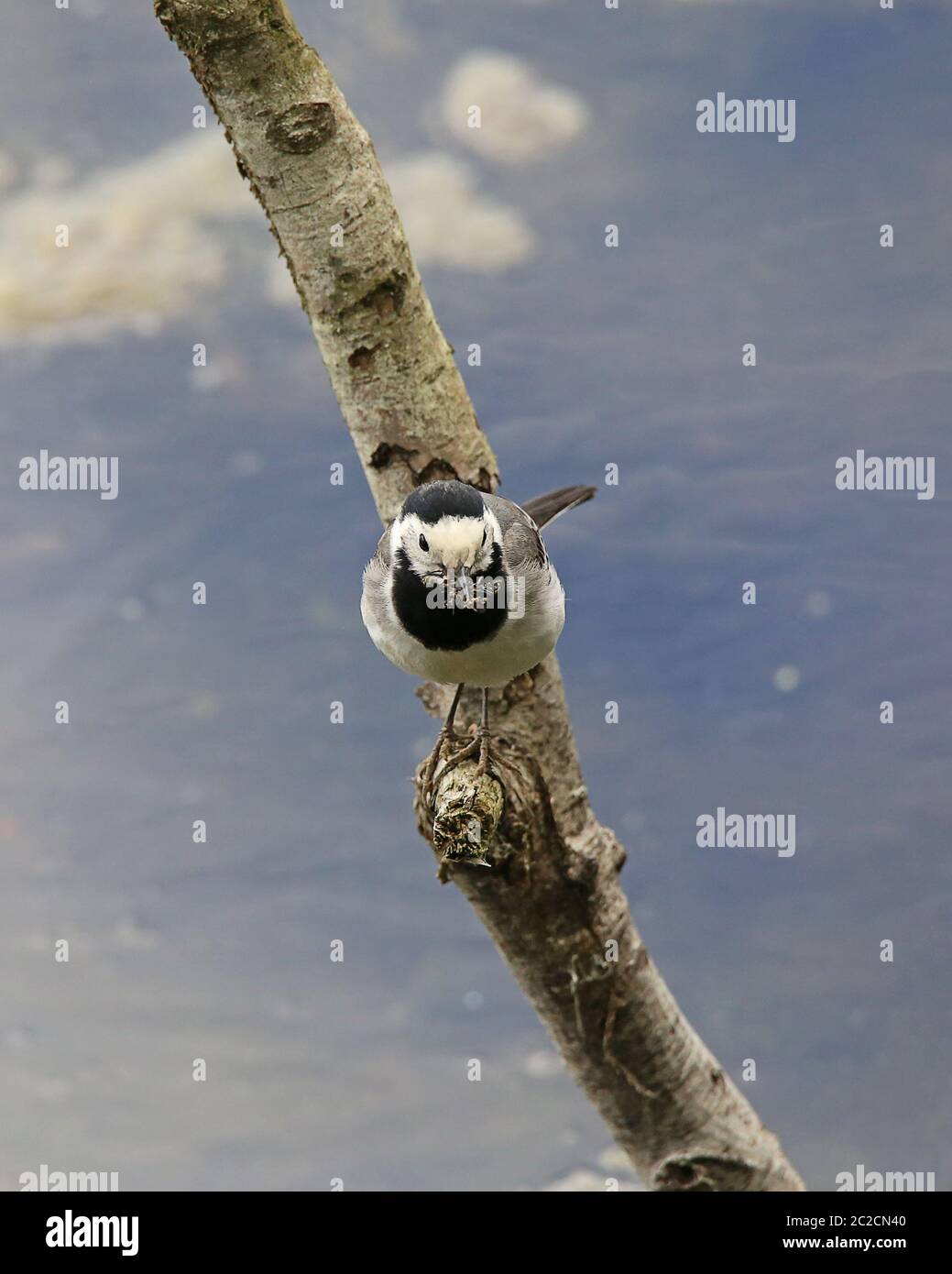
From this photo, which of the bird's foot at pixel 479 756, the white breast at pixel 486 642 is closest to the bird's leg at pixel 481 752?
the bird's foot at pixel 479 756

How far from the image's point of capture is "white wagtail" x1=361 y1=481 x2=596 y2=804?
2354 millimetres

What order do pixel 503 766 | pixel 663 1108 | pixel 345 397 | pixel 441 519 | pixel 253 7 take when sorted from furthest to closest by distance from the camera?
pixel 663 1108, pixel 345 397, pixel 503 766, pixel 253 7, pixel 441 519

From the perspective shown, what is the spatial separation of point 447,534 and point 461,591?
5.5 inches

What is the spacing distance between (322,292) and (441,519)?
88 cm

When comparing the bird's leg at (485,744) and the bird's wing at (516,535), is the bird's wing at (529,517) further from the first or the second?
the bird's leg at (485,744)

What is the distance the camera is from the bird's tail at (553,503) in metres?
2.97

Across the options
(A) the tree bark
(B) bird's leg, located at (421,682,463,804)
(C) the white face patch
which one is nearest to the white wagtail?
(C) the white face patch

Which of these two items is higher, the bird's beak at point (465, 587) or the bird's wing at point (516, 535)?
the bird's wing at point (516, 535)

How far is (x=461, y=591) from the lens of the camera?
7.87 feet

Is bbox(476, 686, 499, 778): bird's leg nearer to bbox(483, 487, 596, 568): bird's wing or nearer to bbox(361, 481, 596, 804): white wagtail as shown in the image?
bbox(361, 481, 596, 804): white wagtail

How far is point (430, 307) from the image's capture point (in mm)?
2957

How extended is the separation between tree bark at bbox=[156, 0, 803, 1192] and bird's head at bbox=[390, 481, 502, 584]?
0.52 metres
